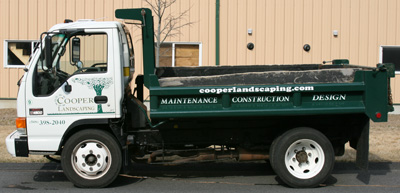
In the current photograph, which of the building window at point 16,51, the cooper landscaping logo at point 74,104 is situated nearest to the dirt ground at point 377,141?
the building window at point 16,51

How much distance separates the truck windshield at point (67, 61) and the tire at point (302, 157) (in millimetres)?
2726

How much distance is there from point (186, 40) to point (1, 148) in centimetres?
659

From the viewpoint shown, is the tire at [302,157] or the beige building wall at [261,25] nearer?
the tire at [302,157]

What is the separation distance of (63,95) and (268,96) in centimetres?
284

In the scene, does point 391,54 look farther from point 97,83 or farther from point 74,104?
point 74,104

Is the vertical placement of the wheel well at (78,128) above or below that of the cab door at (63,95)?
below

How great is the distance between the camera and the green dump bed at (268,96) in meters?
6.60

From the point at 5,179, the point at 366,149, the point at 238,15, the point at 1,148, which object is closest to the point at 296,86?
the point at 366,149

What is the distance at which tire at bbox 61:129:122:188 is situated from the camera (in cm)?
675

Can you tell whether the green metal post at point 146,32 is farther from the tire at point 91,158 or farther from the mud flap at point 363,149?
the mud flap at point 363,149

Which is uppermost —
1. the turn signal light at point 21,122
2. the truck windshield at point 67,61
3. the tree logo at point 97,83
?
the truck windshield at point 67,61

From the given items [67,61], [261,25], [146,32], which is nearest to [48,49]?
[67,61]

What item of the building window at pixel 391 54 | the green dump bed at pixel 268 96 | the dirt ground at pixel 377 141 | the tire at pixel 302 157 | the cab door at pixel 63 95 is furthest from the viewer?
the building window at pixel 391 54

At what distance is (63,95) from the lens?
671 centimetres
